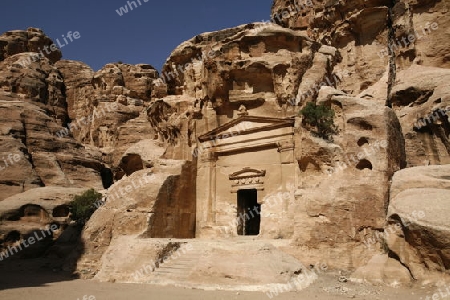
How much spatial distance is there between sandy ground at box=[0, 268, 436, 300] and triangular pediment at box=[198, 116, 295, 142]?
27.8 ft

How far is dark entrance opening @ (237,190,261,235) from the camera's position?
2014 centimetres

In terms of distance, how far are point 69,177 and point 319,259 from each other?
2315 centimetres

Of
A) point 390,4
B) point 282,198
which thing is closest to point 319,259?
point 282,198

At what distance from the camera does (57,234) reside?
2306 cm

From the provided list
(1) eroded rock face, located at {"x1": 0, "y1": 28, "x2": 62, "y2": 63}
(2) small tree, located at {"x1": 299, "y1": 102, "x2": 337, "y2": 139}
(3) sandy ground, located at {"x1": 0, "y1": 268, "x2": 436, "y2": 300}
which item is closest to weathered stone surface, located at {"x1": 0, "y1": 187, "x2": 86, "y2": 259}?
(3) sandy ground, located at {"x1": 0, "y1": 268, "x2": 436, "y2": 300}

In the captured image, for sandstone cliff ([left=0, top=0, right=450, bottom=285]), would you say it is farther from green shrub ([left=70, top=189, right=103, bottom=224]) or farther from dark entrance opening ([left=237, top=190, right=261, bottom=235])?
green shrub ([left=70, top=189, right=103, bottom=224])

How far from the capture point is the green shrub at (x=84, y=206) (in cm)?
2220

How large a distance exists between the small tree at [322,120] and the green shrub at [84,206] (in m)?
13.2

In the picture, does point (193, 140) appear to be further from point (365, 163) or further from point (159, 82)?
point (159, 82)

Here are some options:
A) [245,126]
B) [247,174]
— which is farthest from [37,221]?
[245,126]

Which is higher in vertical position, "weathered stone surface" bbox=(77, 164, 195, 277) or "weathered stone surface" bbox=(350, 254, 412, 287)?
"weathered stone surface" bbox=(77, 164, 195, 277)

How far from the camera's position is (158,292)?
11.5 m

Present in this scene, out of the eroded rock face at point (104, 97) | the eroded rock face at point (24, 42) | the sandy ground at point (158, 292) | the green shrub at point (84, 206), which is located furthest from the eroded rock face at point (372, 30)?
the eroded rock face at point (24, 42)

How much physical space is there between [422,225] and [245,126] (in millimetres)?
11412
